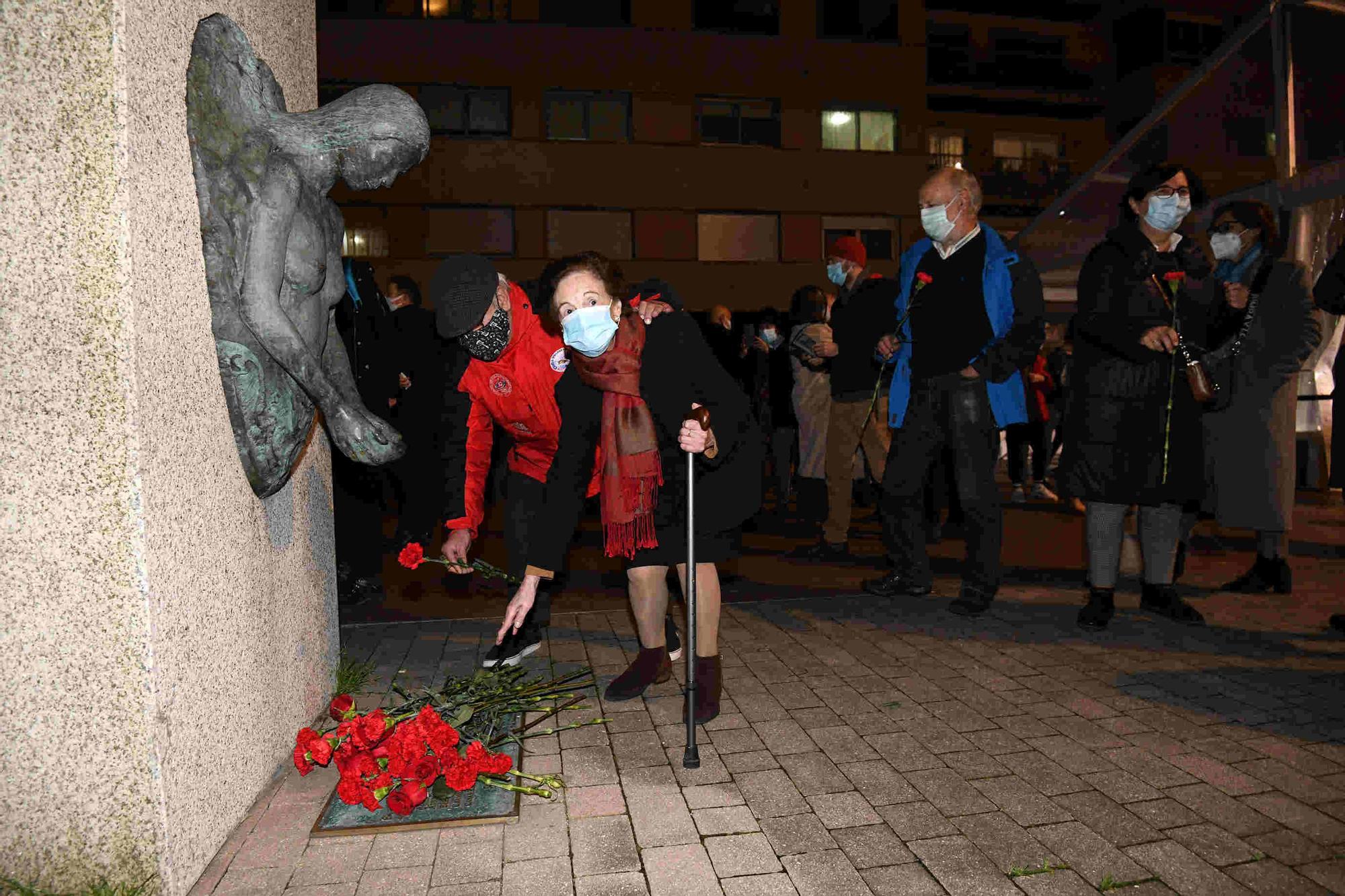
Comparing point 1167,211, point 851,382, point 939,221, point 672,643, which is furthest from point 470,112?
point 672,643

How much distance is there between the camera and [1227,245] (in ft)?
18.7

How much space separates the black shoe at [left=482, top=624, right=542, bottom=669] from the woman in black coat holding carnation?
2.88m

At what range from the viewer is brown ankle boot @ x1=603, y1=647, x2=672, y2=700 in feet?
12.9

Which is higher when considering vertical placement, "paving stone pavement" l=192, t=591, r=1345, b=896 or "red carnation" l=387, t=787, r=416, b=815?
"red carnation" l=387, t=787, r=416, b=815

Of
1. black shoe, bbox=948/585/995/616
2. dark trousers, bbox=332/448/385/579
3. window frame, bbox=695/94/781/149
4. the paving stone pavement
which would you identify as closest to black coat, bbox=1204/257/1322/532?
the paving stone pavement

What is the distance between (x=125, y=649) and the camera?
2.30m

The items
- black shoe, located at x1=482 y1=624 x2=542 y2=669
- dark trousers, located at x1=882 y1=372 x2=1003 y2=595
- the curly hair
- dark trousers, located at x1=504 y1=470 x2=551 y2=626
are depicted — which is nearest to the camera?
the curly hair

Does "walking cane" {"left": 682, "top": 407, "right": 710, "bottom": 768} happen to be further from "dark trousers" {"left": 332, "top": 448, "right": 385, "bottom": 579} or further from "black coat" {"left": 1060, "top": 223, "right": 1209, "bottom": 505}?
"dark trousers" {"left": 332, "top": 448, "right": 385, "bottom": 579}

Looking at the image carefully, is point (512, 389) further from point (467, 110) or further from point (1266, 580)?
point (467, 110)

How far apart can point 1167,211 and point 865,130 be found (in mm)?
22842

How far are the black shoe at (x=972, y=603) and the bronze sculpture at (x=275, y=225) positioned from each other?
Result: 347 centimetres

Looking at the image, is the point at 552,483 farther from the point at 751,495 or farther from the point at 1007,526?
the point at 1007,526

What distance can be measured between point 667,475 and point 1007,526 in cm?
594

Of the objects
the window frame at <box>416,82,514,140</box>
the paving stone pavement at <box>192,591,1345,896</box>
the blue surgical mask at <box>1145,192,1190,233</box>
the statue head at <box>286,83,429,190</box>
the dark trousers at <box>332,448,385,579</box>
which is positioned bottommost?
the paving stone pavement at <box>192,591,1345,896</box>
